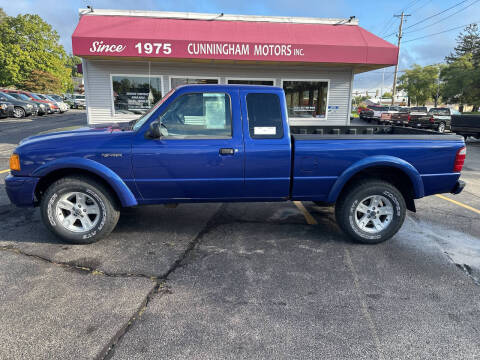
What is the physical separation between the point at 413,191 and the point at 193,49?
314 inches

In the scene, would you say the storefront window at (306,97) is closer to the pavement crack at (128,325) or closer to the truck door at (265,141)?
the truck door at (265,141)

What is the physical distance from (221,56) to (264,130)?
6.99 metres

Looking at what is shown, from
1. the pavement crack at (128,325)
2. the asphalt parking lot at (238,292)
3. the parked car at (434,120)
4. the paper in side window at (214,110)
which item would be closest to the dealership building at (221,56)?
the paper in side window at (214,110)

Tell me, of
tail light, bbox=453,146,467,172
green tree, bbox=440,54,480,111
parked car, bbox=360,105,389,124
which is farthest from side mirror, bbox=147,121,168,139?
green tree, bbox=440,54,480,111

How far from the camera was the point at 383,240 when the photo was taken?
4027mm

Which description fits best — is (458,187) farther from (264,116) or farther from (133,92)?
(133,92)

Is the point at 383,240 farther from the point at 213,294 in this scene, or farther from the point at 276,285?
the point at 213,294

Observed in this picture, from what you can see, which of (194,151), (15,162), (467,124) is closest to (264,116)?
(194,151)

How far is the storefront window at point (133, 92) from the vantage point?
36.7 feet

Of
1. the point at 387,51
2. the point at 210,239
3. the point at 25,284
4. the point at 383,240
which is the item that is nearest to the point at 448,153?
the point at 383,240

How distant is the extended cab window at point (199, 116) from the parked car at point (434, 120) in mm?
22094

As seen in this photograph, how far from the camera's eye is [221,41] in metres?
9.76

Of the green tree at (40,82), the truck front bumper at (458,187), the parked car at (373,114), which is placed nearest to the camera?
the truck front bumper at (458,187)

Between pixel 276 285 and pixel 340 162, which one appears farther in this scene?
pixel 340 162
